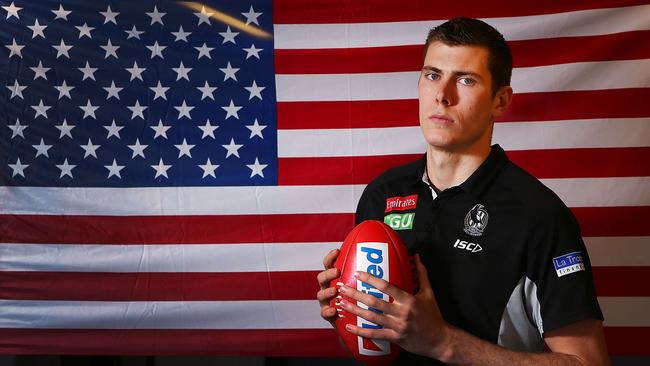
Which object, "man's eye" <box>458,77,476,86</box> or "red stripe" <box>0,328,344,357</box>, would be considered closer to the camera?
"man's eye" <box>458,77,476,86</box>

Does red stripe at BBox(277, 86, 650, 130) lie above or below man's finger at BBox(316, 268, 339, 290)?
above

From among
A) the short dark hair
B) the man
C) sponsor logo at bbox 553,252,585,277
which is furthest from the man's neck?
sponsor logo at bbox 553,252,585,277

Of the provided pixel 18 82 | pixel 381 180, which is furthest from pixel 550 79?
pixel 18 82

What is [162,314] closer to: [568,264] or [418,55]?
[418,55]

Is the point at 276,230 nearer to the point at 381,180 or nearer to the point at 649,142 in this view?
the point at 381,180

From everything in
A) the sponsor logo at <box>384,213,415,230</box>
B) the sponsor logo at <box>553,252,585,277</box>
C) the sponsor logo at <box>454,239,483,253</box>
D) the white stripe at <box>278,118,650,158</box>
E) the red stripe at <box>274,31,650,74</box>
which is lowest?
the sponsor logo at <box>553,252,585,277</box>

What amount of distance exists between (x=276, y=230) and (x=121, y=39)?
84 centimetres

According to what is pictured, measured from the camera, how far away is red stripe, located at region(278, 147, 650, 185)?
77.2 inches

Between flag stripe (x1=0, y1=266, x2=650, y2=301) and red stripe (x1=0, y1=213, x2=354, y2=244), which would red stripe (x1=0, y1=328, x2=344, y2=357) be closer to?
flag stripe (x1=0, y1=266, x2=650, y2=301)

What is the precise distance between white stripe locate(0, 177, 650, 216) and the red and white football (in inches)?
31.5

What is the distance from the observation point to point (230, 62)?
2.07 meters

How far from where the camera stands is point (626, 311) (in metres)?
1.97

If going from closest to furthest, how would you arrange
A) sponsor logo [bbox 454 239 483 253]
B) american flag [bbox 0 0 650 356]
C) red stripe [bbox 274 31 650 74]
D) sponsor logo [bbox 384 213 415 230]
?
1. sponsor logo [bbox 454 239 483 253]
2. sponsor logo [bbox 384 213 415 230]
3. red stripe [bbox 274 31 650 74]
4. american flag [bbox 0 0 650 356]

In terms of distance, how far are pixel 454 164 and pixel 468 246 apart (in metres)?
0.18
